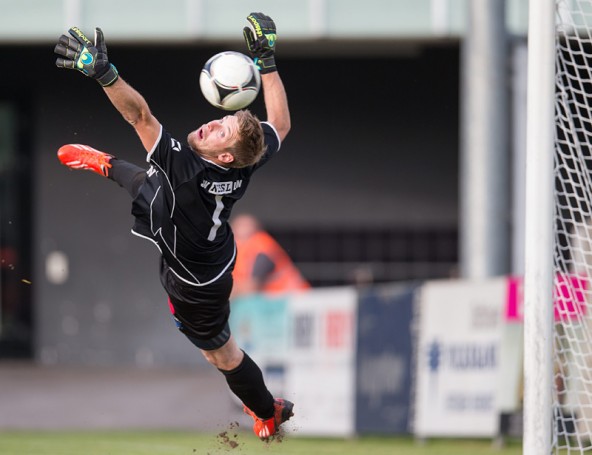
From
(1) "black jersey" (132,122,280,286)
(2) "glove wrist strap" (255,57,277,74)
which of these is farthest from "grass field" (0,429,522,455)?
(2) "glove wrist strap" (255,57,277,74)

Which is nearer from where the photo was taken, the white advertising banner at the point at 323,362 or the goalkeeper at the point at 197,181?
the goalkeeper at the point at 197,181

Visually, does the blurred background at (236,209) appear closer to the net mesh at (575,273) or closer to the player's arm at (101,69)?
the net mesh at (575,273)

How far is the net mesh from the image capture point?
30.1ft

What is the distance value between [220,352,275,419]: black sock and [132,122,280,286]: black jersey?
2.50ft

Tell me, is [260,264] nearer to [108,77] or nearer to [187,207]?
Result: [187,207]

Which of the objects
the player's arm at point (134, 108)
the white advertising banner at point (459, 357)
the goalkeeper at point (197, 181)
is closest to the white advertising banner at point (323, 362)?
the white advertising banner at point (459, 357)

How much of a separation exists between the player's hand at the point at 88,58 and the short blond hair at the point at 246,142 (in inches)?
31.2

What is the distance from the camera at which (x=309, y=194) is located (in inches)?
786

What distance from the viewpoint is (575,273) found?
9898 mm

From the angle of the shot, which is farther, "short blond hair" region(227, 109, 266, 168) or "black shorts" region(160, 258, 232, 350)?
"black shorts" region(160, 258, 232, 350)

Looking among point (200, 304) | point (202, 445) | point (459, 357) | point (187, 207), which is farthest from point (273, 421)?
point (459, 357)

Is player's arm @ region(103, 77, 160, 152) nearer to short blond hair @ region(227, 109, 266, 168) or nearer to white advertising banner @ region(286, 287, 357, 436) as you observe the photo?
short blond hair @ region(227, 109, 266, 168)

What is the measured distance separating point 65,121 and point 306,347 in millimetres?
8069

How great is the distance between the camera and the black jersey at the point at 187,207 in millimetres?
7453
